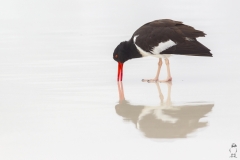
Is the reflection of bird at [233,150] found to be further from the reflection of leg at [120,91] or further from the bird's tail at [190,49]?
the bird's tail at [190,49]

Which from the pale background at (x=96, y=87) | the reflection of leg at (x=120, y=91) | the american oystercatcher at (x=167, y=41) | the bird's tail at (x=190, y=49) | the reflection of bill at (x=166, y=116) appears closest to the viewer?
the pale background at (x=96, y=87)

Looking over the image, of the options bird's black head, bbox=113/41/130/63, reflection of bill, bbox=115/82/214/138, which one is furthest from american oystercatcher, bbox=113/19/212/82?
reflection of bill, bbox=115/82/214/138

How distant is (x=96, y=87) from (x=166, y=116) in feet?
6.86

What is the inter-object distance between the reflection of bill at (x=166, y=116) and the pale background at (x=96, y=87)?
7cm

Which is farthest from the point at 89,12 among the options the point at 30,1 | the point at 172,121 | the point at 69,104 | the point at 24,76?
the point at 172,121

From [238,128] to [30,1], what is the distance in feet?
52.0

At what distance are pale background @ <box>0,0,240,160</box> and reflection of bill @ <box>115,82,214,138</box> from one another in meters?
0.07

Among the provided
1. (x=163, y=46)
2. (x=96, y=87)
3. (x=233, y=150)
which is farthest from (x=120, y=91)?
(x=233, y=150)

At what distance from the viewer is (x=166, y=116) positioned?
7777 mm

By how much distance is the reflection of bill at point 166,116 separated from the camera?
707 cm

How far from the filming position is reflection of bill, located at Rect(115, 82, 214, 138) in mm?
7074

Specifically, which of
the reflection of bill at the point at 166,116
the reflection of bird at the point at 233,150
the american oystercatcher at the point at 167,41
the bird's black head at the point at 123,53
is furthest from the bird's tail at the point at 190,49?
the reflection of bird at the point at 233,150

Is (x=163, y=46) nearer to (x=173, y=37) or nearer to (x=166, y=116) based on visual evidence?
(x=173, y=37)

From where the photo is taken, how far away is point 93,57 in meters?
12.1
